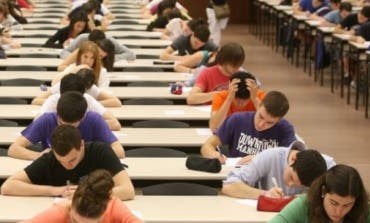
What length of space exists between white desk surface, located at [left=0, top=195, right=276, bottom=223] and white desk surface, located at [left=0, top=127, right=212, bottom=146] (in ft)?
4.62

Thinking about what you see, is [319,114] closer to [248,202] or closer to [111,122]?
[111,122]

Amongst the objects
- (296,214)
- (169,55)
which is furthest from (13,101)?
(296,214)

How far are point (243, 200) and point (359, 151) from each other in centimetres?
459

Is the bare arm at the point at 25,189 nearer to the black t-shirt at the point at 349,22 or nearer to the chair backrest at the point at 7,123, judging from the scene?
the chair backrest at the point at 7,123

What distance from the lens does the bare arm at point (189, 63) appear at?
10.3 metres

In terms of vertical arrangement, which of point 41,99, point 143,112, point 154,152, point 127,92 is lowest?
point 127,92

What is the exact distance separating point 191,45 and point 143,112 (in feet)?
9.63

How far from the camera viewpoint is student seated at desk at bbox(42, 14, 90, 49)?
1166cm

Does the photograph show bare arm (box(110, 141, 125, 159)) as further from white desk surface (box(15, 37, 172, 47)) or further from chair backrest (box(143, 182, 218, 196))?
white desk surface (box(15, 37, 172, 47))

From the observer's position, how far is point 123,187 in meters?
5.36

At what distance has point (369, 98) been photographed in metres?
12.9

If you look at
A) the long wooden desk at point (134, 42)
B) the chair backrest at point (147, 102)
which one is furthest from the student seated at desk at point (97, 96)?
the long wooden desk at point (134, 42)

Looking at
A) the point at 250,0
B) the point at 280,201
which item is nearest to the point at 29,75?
the point at 280,201

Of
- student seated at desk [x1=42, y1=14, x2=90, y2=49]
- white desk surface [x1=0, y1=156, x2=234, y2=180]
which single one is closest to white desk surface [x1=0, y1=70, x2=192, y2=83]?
student seated at desk [x1=42, y1=14, x2=90, y2=49]
